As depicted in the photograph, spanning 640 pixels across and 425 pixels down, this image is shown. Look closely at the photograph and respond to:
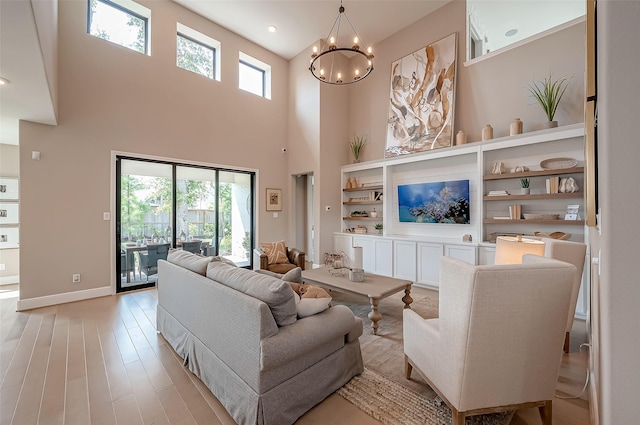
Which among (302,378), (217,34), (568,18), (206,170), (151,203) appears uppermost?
(217,34)

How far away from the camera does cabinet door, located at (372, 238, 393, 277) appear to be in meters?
5.32

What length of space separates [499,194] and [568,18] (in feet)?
10.2

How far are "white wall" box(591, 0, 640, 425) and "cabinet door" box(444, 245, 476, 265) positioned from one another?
11.6 ft

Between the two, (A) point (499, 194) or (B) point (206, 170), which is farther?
(B) point (206, 170)

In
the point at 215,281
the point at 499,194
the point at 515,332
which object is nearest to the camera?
the point at 515,332

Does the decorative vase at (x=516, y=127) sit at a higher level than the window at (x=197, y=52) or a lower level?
lower

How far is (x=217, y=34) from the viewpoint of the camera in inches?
227

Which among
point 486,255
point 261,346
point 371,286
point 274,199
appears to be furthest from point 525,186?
point 274,199

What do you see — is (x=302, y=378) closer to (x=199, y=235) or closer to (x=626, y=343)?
(x=626, y=343)

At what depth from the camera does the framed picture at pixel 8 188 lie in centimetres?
494

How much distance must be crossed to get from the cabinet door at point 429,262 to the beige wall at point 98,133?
4431 mm

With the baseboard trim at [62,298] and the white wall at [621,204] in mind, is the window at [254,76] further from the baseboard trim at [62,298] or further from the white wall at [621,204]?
the white wall at [621,204]

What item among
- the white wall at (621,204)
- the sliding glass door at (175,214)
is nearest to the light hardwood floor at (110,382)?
the white wall at (621,204)

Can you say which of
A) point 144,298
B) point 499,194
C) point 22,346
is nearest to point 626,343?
point 499,194
